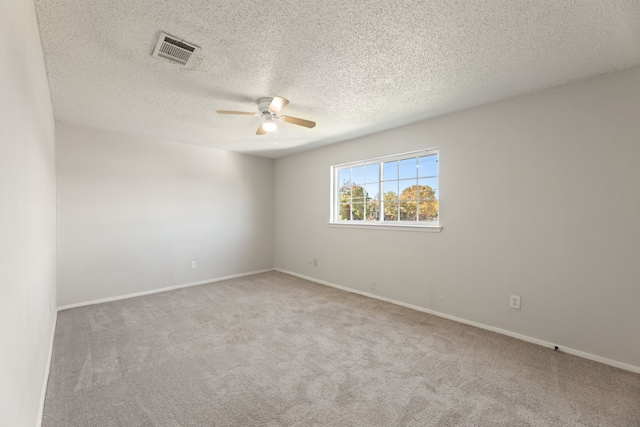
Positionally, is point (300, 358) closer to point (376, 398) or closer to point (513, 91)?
point (376, 398)

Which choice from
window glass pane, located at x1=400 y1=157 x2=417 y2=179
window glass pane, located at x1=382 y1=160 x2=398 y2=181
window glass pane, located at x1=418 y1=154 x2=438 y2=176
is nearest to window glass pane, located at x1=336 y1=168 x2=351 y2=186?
window glass pane, located at x1=382 y1=160 x2=398 y2=181

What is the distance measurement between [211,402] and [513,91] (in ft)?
11.5

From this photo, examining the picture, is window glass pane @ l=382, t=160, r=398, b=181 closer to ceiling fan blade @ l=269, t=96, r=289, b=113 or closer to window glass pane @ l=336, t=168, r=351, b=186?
window glass pane @ l=336, t=168, r=351, b=186

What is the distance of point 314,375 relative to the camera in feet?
6.93

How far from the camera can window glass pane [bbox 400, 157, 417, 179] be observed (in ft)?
12.1

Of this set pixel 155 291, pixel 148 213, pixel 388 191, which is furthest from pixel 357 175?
pixel 155 291

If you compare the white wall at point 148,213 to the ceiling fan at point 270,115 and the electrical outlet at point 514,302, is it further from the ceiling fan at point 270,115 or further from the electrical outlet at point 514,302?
the electrical outlet at point 514,302

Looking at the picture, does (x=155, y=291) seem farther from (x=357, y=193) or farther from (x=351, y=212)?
(x=357, y=193)

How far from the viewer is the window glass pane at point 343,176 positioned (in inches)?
181

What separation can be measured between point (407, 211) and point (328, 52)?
2.33 m

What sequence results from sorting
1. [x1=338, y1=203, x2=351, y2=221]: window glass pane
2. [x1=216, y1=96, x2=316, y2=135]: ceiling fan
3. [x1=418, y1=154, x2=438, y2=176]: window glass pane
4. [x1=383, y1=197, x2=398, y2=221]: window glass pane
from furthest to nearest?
[x1=338, y1=203, x2=351, y2=221]: window glass pane < [x1=383, y1=197, x2=398, y2=221]: window glass pane < [x1=418, y1=154, x2=438, y2=176]: window glass pane < [x1=216, y1=96, x2=316, y2=135]: ceiling fan

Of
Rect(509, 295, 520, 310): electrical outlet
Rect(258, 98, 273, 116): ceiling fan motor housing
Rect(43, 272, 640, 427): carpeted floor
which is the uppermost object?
Rect(258, 98, 273, 116): ceiling fan motor housing

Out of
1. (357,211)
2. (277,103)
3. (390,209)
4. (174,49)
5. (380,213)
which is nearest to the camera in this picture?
(174,49)

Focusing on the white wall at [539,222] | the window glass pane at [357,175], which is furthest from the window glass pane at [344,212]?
the white wall at [539,222]
